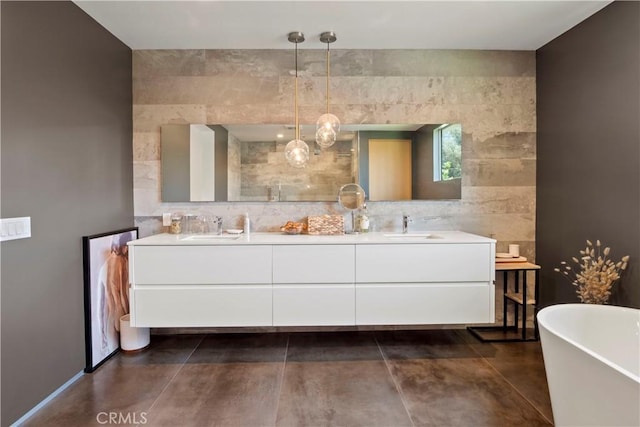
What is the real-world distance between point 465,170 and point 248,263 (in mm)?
1993

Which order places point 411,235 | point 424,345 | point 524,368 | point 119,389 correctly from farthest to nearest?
point 411,235, point 424,345, point 524,368, point 119,389

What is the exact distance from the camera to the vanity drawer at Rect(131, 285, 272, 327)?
2418mm

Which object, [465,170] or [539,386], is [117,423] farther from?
[465,170]

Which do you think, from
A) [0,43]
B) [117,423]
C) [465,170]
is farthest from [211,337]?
[465,170]

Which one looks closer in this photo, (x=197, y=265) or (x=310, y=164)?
(x=197, y=265)

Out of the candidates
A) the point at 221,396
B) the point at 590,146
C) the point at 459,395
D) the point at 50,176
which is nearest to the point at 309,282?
the point at 221,396

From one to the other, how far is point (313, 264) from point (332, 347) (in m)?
0.76

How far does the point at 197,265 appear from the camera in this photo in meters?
2.42

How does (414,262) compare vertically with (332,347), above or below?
above

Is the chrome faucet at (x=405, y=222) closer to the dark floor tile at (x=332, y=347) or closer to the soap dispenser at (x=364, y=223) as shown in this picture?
the soap dispenser at (x=364, y=223)

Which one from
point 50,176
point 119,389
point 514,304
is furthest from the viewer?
point 514,304

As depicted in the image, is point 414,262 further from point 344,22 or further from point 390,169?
point 344,22

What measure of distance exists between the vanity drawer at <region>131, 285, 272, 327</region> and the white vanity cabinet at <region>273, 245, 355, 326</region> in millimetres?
112

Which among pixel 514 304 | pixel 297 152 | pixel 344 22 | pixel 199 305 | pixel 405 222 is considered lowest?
pixel 514 304
